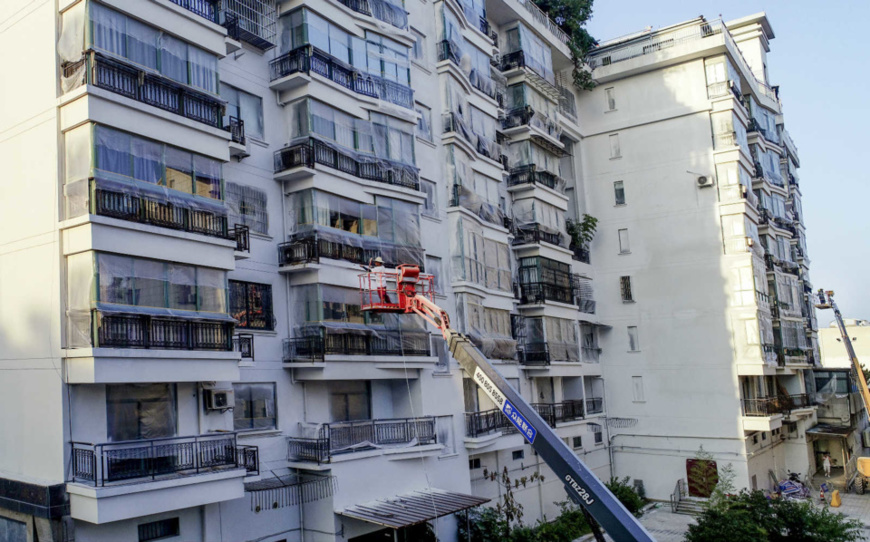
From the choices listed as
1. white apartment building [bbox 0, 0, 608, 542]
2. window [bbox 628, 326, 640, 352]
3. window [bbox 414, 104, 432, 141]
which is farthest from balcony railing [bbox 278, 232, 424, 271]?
window [bbox 628, 326, 640, 352]

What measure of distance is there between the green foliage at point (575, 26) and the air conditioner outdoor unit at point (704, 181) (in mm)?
7557

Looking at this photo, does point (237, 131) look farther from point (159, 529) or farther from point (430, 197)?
point (159, 529)

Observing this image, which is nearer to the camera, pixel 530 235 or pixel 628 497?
pixel 628 497

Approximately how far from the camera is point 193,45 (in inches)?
748

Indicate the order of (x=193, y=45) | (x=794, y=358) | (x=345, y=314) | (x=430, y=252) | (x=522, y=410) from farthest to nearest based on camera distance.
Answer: (x=794, y=358) < (x=430, y=252) < (x=345, y=314) < (x=193, y=45) < (x=522, y=410)

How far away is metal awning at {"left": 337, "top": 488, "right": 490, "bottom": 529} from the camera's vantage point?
2034cm

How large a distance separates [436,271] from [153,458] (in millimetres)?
13629

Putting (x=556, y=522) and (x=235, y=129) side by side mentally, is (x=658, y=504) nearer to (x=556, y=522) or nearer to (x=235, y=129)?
(x=556, y=522)

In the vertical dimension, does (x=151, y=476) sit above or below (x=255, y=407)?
below

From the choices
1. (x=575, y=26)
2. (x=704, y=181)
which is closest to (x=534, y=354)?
(x=704, y=181)

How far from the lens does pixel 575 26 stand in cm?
4150

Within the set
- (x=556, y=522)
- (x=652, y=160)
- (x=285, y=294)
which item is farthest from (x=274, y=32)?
(x=652, y=160)

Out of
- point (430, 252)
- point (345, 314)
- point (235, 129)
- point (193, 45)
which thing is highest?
point (193, 45)

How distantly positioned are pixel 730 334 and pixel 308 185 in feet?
78.1
